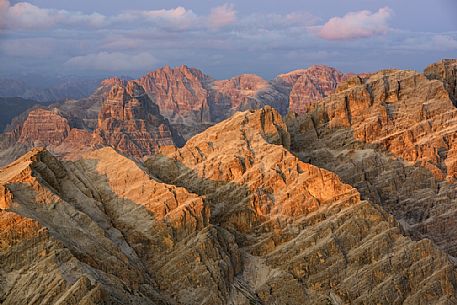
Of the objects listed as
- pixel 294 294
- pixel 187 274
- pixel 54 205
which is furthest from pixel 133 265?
pixel 294 294

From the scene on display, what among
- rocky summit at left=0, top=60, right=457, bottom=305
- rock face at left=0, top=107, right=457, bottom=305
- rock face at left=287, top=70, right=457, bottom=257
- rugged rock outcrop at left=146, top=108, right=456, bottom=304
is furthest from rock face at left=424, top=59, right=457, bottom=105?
rock face at left=0, top=107, right=457, bottom=305

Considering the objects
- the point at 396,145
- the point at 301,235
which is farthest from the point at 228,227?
the point at 396,145

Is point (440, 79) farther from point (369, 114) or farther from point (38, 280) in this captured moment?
point (38, 280)

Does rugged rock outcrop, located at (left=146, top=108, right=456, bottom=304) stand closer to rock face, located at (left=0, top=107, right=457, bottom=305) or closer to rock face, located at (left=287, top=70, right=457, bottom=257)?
rock face, located at (left=0, top=107, right=457, bottom=305)

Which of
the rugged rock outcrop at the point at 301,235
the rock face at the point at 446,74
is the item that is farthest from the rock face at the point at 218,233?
the rock face at the point at 446,74

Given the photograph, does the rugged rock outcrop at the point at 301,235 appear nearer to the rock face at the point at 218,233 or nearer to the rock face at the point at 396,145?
the rock face at the point at 218,233

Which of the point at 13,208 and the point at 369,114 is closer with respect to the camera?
the point at 13,208
